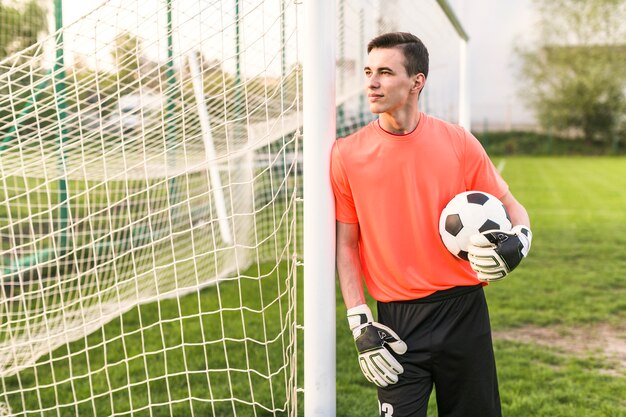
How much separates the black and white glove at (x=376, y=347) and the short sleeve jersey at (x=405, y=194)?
139 millimetres

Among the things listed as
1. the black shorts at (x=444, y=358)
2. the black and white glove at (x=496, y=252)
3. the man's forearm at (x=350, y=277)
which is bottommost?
the black shorts at (x=444, y=358)

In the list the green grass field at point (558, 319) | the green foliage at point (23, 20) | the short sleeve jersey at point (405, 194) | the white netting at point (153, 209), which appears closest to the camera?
the short sleeve jersey at point (405, 194)

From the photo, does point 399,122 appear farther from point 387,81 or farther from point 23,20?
point 23,20

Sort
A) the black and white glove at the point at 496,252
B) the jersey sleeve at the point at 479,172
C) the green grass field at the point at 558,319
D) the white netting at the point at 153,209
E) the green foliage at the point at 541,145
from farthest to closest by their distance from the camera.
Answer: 1. the green foliage at the point at 541,145
2. the green grass field at the point at 558,319
3. the white netting at the point at 153,209
4. the jersey sleeve at the point at 479,172
5. the black and white glove at the point at 496,252

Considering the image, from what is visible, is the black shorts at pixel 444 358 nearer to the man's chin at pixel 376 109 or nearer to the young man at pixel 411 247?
the young man at pixel 411 247

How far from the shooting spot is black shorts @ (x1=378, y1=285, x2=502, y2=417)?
249 cm

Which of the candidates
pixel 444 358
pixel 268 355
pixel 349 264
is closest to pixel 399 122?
pixel 349 264

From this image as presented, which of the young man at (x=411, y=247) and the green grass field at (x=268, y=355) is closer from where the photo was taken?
the young man at (x=411, y=247)

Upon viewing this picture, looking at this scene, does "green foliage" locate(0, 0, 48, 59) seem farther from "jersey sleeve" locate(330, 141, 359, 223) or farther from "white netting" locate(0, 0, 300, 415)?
"jersey sleeve" locate(330, 141, 359, 223)

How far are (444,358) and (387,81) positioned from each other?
1010 mm

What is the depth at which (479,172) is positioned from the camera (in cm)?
261

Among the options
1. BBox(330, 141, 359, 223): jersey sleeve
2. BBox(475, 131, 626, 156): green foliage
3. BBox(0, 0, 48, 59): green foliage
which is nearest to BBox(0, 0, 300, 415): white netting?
BBox(330, 141, 359, 223): jersey sleeve

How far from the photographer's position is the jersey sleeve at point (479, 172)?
2.57m

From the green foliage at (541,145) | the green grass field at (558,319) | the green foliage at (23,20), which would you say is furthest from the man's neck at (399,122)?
the green foliage at (541,145)
